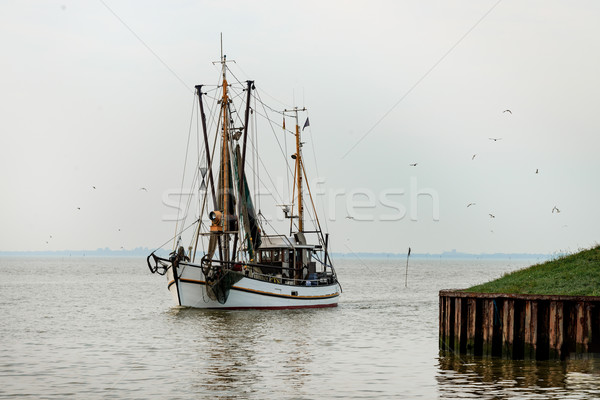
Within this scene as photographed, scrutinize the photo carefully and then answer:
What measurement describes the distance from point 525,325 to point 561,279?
4.51m

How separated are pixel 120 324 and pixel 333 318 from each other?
42.4ft

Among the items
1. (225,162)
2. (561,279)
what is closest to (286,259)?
(225,162)

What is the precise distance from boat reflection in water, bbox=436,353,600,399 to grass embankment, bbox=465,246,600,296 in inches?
97.2

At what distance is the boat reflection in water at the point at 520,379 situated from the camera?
71.4 feet

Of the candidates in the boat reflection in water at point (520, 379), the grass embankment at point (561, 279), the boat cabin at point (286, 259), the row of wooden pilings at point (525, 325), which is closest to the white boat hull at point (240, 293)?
the boat cabin at point (286, 259)

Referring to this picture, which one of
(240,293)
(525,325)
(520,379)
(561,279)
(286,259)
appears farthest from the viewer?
(286,259)

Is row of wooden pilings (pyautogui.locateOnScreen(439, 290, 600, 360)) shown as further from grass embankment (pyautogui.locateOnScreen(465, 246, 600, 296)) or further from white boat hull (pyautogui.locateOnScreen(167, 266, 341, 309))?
white boat hull (pyautogui.locateOnScreen(167, 266, 341, 309))

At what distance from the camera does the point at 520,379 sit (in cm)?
2328

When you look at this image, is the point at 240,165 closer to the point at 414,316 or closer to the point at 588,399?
the point at 414,316

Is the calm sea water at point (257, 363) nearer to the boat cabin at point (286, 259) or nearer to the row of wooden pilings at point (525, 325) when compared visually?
the row of wooden pilings at point (525, 325)

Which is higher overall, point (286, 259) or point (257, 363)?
point (286, 259)

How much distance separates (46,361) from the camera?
29.8 m

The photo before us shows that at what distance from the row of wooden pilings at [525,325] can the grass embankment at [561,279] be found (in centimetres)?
137

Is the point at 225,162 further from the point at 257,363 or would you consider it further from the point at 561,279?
the point at 561,279
